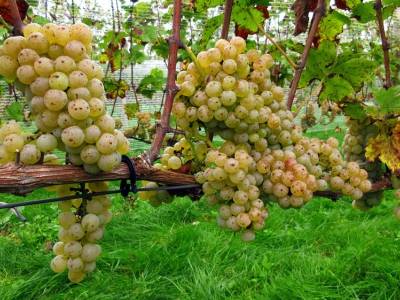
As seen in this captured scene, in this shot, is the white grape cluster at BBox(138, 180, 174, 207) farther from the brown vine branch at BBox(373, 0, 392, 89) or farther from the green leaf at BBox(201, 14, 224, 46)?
the brown vine branch at BBox(373, 0, 392, 89)

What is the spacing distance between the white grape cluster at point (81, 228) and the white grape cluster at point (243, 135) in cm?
23

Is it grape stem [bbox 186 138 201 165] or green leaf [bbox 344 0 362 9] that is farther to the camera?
green leaf [bbox 344 0 362 9]

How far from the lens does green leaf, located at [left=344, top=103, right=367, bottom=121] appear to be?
1156mm

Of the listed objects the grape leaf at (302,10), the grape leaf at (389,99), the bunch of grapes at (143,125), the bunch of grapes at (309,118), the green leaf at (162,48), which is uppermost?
the grape leaf at (302,10)

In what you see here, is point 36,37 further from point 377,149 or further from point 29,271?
point 29,271

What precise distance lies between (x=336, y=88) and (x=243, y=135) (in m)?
0.50

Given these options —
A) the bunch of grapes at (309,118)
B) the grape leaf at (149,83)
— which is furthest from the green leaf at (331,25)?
the bunch of grapes at (309,118)

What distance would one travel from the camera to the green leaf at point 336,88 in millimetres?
1179

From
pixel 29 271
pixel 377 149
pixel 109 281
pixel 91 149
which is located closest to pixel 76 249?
pixel 91 149

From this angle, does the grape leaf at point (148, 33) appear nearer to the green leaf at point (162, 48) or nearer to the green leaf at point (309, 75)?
the green leaf at point (162, 48)

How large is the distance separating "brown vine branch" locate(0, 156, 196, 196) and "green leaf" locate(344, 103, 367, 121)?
0.67 meters

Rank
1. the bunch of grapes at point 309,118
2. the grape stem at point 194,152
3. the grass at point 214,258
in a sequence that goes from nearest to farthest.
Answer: the grape stem at point 194,152 → the grass at point 214,258 → the bunch of grapes at point 309,118

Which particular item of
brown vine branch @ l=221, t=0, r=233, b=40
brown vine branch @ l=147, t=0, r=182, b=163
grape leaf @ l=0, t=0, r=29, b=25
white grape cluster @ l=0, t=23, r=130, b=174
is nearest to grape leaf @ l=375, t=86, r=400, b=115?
brown vine branch @ l=221, t=0, r=233, b=40

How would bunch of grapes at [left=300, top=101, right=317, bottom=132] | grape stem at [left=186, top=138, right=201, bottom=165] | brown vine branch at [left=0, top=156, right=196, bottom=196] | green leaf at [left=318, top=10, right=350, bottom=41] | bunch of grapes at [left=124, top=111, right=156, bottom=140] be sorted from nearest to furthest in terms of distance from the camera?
brown vine branch at [left=0, top=156, right=196, bottom=196] → grape stem at [left=186, top=138, right=201, bottom=165] → green leaf at [left=318, top=10, right=350, bottom=41] → bunch of grapes at [left=124, top=111, right=156, bottom=140] → bunch of grapes at [left=300, top=101, right=317, bottom=132]
